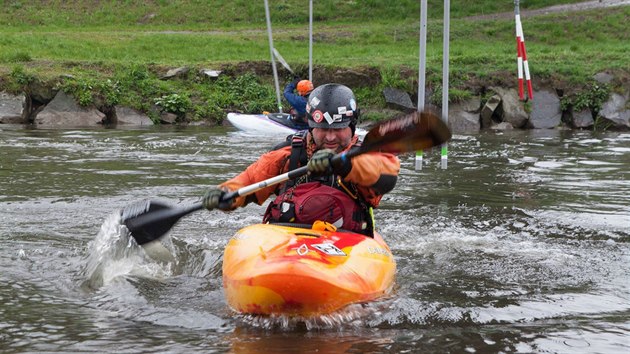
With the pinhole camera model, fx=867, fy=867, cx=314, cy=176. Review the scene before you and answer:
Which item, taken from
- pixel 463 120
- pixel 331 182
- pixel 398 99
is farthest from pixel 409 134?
pixel 398 99

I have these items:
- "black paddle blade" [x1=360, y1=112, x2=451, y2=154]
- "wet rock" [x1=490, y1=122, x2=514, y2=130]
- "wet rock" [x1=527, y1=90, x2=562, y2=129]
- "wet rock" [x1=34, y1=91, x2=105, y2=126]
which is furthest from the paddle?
→ "wet rock" [x1=34, y1=91, x2=105, y2=126]

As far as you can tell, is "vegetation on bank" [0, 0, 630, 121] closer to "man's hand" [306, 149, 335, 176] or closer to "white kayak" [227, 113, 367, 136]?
"white kayak" [227, 113, 367, 136]

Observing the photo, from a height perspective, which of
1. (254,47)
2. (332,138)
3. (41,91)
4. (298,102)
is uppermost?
(254,47)

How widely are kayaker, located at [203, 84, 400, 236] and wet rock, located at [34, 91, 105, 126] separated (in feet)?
43.9

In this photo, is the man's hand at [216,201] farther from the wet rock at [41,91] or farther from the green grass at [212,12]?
the green grass at [212,12]

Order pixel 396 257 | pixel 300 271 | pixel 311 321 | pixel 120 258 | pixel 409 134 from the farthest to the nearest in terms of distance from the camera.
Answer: pixel 396 257 → pixel 120 258 → pixel 409 134 → pixel 311 321 → pixel 300 271

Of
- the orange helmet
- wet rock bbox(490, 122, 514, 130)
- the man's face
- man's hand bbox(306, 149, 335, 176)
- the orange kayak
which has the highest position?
the orange helmet

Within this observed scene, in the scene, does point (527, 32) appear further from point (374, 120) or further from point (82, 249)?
point (82, 249)

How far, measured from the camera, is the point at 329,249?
4.89 m

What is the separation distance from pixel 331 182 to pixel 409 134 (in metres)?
0.66

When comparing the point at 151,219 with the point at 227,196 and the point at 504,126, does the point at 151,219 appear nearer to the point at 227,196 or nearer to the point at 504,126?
the point at 227,196

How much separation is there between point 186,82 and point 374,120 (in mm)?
4656

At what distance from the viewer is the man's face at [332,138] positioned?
5504 mm

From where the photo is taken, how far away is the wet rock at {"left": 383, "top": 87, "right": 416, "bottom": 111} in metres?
18.5
